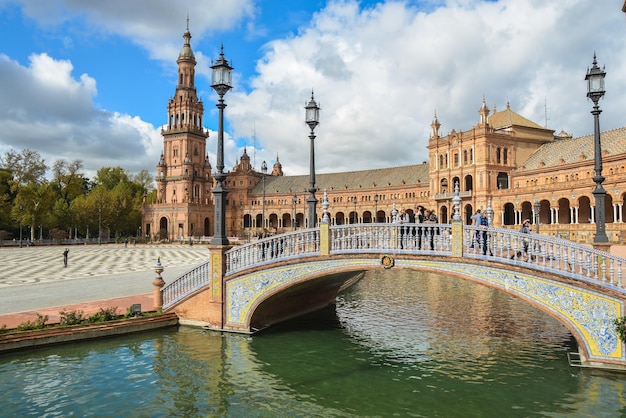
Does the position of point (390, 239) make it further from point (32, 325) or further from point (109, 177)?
point (109, 177)

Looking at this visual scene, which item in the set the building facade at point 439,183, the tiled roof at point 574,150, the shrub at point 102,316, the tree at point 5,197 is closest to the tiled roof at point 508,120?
the building facade at point 439,183

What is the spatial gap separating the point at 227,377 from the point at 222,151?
277 inches

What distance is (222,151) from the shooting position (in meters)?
15.1

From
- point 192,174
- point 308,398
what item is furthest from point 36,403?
point 192,174

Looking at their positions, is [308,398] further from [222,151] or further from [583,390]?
[222,151]

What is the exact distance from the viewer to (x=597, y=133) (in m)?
12.3

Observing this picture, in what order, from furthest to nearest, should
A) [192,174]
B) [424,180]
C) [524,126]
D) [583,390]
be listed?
[192,174] < [424,180] < [524,126] < [583,390]

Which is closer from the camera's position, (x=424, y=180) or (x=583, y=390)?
(x=583, y=390)

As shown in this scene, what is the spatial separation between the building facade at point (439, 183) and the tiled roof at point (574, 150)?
0.16 meters

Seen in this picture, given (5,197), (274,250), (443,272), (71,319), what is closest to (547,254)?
(443,272)

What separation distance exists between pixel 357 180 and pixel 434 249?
77236mm

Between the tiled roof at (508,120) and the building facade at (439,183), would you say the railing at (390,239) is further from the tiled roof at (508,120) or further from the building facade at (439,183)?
the tiled roof at (508,120)

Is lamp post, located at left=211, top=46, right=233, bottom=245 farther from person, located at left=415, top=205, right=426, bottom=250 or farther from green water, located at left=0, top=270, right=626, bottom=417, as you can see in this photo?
person, located at left=415, top=205, right=426, bottom=250

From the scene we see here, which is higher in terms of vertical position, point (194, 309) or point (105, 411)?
point (194, 309)
